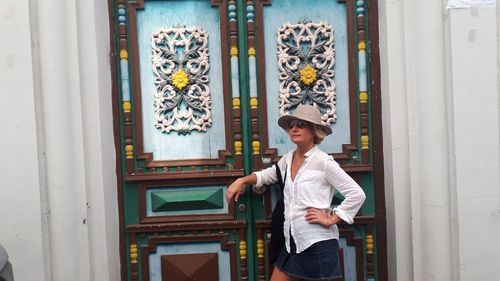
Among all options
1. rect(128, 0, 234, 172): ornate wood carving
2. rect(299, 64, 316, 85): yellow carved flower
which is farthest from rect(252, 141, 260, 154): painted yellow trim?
rect(299, 64, 316, 85): yellow carved flower

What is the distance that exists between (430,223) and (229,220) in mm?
1306

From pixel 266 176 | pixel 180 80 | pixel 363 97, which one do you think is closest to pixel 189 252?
pixel 266 176

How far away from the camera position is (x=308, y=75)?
11.2ft

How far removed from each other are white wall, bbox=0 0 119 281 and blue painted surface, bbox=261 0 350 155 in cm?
112

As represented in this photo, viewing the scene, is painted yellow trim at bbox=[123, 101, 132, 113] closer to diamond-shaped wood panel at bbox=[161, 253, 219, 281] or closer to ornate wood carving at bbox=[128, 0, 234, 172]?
ornate wood carving at bbox=[128, 0, 234, 172]

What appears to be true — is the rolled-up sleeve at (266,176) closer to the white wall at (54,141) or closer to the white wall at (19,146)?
the white wall at (54,141)

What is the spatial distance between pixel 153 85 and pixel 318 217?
1.48 metres

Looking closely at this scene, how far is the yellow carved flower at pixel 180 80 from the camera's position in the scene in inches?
135

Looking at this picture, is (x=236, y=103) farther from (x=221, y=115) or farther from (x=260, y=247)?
(x=260, y=247)

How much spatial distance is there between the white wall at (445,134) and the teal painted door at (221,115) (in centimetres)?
26

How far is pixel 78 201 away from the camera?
10.4 feet

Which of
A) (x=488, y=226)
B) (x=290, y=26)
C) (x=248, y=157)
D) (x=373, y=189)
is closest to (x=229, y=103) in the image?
(x=248, y=157)

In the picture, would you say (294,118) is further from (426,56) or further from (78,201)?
(78,201)

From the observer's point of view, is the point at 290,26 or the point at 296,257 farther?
the point at 290,26
